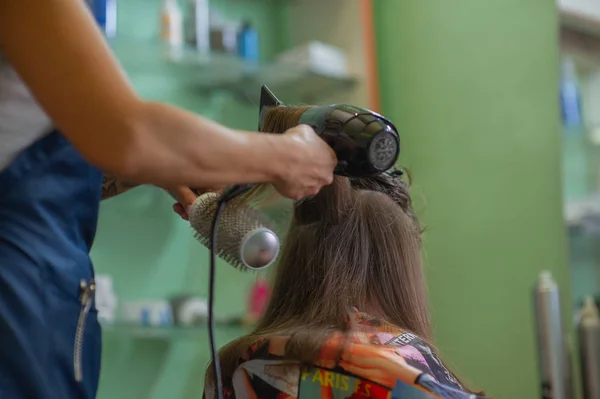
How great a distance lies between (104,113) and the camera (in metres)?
0.68

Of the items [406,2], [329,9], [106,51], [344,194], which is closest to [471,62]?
[406,2]

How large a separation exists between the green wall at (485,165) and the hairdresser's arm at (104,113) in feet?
5.21

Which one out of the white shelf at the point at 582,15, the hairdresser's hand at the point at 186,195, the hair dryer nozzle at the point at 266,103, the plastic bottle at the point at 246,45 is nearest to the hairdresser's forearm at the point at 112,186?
the hairdresser's hand at the point at 186,195

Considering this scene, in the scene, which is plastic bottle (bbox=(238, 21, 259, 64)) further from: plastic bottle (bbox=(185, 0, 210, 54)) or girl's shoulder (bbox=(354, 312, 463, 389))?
girl's shoulder (bbox=(354, 312, 463, 389))

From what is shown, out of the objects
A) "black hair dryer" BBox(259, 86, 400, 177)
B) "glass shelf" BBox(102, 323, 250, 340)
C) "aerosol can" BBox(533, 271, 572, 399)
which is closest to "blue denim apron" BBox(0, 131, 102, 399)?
"black hair dryer" BBox(259, 86, 400, 177)

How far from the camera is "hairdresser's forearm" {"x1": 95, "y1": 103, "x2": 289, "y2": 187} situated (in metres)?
0.68

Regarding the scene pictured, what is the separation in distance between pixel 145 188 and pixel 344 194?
118cm

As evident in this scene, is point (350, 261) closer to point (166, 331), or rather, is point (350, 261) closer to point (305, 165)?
point (305, 165)

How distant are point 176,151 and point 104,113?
8 centimetres

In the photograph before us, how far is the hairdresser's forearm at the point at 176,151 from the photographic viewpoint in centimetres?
68

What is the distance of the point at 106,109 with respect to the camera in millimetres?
683

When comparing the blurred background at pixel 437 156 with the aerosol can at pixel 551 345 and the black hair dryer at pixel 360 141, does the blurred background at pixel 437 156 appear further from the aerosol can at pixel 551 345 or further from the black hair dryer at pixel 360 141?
the black hair dryer at pixel 360 141

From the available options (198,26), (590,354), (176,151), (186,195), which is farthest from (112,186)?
(590,354)

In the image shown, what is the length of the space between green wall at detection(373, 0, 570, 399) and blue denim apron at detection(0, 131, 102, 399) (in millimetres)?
1426
